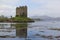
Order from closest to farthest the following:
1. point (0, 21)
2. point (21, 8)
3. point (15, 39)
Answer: point (15, 39) → point (21, 8) → point (0, 21)

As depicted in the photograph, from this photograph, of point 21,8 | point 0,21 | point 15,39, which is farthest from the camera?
point 0,21

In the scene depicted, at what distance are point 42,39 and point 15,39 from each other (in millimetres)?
2682

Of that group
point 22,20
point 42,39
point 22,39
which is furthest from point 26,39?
point 22,20

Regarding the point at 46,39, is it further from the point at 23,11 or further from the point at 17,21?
the point at 17,21

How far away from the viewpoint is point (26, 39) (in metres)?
18.0

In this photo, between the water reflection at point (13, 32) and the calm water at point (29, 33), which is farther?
the water reflection at point (13, 32)

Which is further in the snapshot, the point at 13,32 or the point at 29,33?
the point at 13,32

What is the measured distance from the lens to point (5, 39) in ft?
59.4

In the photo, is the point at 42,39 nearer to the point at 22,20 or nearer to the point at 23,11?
the point at 23,11

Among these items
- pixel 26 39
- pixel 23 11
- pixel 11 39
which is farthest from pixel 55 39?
pixel 23 11

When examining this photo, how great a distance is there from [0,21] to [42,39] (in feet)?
128

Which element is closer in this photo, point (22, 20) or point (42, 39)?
point (42, 39)

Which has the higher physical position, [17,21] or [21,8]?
[21,8]

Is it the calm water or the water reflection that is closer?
the calm water
